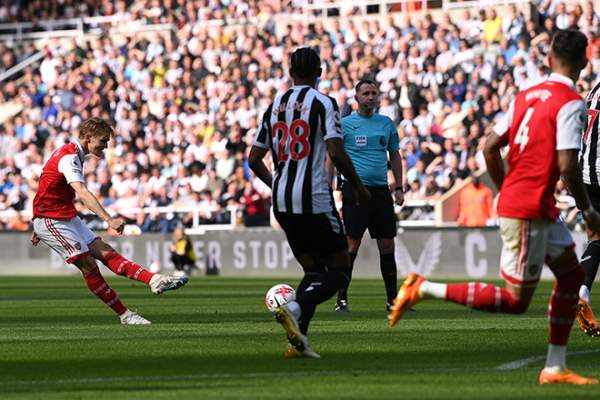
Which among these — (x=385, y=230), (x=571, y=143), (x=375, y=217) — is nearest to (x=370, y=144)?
(x=375, y=217)

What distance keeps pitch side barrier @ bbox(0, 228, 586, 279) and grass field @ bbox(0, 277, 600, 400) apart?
894 centimetres

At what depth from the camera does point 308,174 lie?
391 inches

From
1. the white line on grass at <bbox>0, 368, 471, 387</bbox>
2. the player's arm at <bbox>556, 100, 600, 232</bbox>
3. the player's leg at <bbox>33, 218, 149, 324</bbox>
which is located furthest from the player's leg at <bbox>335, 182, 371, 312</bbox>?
the player's arm at <bbox>556, 100, 600, 232</bbox>

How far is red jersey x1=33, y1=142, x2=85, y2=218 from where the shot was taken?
13.5m

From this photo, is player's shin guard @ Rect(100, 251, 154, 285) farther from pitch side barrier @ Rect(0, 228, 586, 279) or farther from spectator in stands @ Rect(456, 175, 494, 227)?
spectator in stands @ Rect(456, 175, 494, 227)

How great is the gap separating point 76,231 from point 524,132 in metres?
6.33

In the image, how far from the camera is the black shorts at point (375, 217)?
15.2 m

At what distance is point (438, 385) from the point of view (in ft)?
27.8

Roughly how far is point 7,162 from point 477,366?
2862 cm

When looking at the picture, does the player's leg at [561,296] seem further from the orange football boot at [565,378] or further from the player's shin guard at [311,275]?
the player's shin guard at [311,275]

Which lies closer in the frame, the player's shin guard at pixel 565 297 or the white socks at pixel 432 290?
the player's shin guard at pixel 565 297

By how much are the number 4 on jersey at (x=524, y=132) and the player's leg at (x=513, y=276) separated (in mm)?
441

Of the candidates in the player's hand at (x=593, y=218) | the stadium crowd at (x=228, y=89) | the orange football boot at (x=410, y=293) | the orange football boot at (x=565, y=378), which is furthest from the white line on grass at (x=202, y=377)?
the stadium crowd at (x=228, y=89)

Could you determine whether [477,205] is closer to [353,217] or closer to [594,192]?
[353,217]
